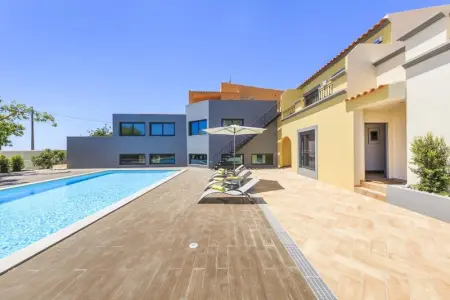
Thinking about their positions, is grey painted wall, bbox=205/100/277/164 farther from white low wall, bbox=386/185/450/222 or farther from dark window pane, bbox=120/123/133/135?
white low wall, bbox=386/185/450/222

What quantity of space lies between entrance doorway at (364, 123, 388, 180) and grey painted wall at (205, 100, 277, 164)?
36.3ft

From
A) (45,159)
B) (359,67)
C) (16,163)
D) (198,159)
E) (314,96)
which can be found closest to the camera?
(359,67)

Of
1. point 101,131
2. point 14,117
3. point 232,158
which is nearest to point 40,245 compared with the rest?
point 232,158

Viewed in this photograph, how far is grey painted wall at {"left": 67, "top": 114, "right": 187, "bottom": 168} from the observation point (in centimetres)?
2280

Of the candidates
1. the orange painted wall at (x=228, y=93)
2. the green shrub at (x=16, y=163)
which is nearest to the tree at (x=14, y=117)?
the green shrub at (x=16, y=163)

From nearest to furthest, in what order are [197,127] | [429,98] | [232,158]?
[429,98] → [232,158] → [197,127]

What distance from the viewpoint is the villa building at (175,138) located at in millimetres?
19922

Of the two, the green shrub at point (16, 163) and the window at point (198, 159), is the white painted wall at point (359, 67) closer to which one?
the window at point (198, 159)

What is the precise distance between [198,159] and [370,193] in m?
16.0

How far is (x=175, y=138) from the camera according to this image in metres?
23.2

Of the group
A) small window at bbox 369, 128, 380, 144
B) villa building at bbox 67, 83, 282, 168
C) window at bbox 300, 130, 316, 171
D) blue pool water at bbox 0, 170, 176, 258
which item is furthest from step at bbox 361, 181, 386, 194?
villa building at bbox 67, 83, 282, 168

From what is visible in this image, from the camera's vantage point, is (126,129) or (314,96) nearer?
(314,96)

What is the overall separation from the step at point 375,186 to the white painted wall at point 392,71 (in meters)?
4.16

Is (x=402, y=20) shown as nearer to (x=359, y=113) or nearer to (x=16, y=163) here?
(x=359, y=113)
